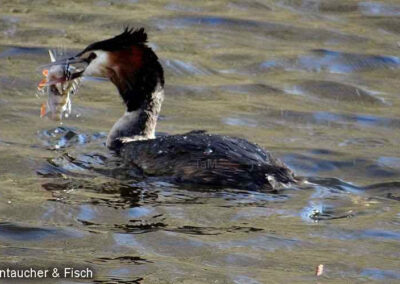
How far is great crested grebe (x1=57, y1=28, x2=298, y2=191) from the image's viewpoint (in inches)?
295

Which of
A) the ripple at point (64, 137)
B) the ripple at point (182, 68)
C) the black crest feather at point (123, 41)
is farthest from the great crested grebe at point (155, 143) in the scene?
the ripple at point (182, 68)

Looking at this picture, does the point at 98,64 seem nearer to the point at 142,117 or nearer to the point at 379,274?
the point at 142,117

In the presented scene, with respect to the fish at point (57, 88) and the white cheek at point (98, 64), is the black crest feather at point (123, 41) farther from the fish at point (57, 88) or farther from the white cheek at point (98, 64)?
the fish at point (57, 88)

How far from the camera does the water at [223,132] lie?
6.17m

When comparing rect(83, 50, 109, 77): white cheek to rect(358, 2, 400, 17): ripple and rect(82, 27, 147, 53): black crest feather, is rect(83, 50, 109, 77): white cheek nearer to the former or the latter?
rect(82, 27, 147, 53): black crest feather

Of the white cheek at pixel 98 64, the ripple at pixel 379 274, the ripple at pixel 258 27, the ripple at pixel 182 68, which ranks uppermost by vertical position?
the white cheek at pixel 98 64

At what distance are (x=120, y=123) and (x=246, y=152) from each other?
1.36 m

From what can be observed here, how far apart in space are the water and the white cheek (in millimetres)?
520

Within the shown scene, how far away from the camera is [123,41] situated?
8.33 metres

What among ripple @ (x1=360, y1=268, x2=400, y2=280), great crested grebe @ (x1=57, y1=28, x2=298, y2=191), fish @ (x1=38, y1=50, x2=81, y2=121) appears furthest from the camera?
fish @ (x1=38, y1=50, x2=81, y2=121)

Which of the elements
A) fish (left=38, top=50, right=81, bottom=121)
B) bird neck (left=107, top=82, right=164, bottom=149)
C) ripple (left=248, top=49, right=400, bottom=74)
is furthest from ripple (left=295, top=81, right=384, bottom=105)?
fish (left=38, top=50, right=81, bottom=121)

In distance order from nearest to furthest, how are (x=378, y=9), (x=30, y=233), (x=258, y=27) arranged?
(x=30, y=233)
(x=258, y=27)
(x=378, y=9)

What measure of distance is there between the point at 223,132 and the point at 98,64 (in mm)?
1219

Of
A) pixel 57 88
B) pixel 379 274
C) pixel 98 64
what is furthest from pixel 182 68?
pixel 379 274
